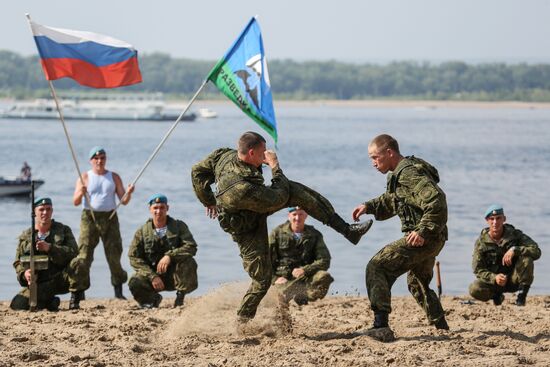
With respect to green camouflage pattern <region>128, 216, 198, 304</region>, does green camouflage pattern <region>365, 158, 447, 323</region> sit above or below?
above

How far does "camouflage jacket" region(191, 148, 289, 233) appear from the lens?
34.9 ft

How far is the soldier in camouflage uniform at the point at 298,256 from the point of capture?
14359 mm

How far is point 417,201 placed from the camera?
1069 centimetres

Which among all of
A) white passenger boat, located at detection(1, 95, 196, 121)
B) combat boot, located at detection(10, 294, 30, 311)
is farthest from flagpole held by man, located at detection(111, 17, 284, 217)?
white passenger boat, located at detection(1, 95, 196, 121)

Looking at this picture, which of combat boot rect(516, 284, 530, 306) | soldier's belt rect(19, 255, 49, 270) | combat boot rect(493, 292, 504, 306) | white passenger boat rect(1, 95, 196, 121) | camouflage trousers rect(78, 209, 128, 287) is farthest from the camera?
white passenger boat rect(1, 95, 196, 121)

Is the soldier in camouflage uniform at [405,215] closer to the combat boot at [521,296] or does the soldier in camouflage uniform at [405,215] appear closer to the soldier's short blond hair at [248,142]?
the soldier's short blond hair at [248,142]

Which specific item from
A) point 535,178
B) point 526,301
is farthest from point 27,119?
point 526,301

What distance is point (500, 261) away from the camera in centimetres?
1431

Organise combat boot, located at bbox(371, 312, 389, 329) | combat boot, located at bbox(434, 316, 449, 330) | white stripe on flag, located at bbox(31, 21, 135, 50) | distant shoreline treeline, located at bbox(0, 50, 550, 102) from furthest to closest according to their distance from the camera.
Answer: distant shoreline treeline, located at bbox(0, 50, 550, 102)
white stripe on flag, located at bbox(31, 21, 135, 50)
combat boot, located at bbox(434, 316, 449, 330)
combat boot, located at bbox(371, 312, 389, 329)

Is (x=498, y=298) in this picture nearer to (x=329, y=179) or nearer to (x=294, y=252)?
(x=294, y=252)

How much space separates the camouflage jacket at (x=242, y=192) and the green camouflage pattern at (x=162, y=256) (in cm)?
300

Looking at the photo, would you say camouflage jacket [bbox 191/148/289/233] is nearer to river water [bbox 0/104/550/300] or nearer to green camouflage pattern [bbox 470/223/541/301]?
green camouflage pattern [bbox 470/223/541/301]

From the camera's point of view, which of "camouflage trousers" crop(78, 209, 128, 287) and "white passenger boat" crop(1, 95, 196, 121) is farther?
"white passenger boat" crop(1, 95, 196, 121)

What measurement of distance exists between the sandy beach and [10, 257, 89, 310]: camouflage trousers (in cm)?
18
